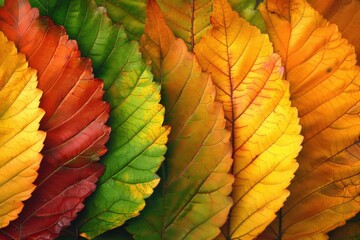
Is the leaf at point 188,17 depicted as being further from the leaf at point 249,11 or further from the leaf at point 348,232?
the leaf at point 348,232

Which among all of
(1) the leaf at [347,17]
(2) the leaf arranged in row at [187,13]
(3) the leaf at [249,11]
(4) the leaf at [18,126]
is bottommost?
(4) the leaf at [18,126]

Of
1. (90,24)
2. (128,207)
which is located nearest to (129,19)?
(90,24)

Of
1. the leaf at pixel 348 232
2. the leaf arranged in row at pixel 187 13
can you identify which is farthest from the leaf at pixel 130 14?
the leaf at pixel 348 232

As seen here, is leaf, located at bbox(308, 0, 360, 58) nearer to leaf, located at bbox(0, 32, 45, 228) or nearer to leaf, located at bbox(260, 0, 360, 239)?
leaf, located at bbox(260, 0, 360, 239)

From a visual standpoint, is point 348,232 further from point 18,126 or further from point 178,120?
point 18,126

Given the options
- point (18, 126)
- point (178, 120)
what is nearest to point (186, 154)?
point (178, 120)

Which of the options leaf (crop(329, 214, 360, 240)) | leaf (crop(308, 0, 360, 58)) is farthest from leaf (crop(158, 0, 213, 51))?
leaf (crop(329, 214, 360, 240))
